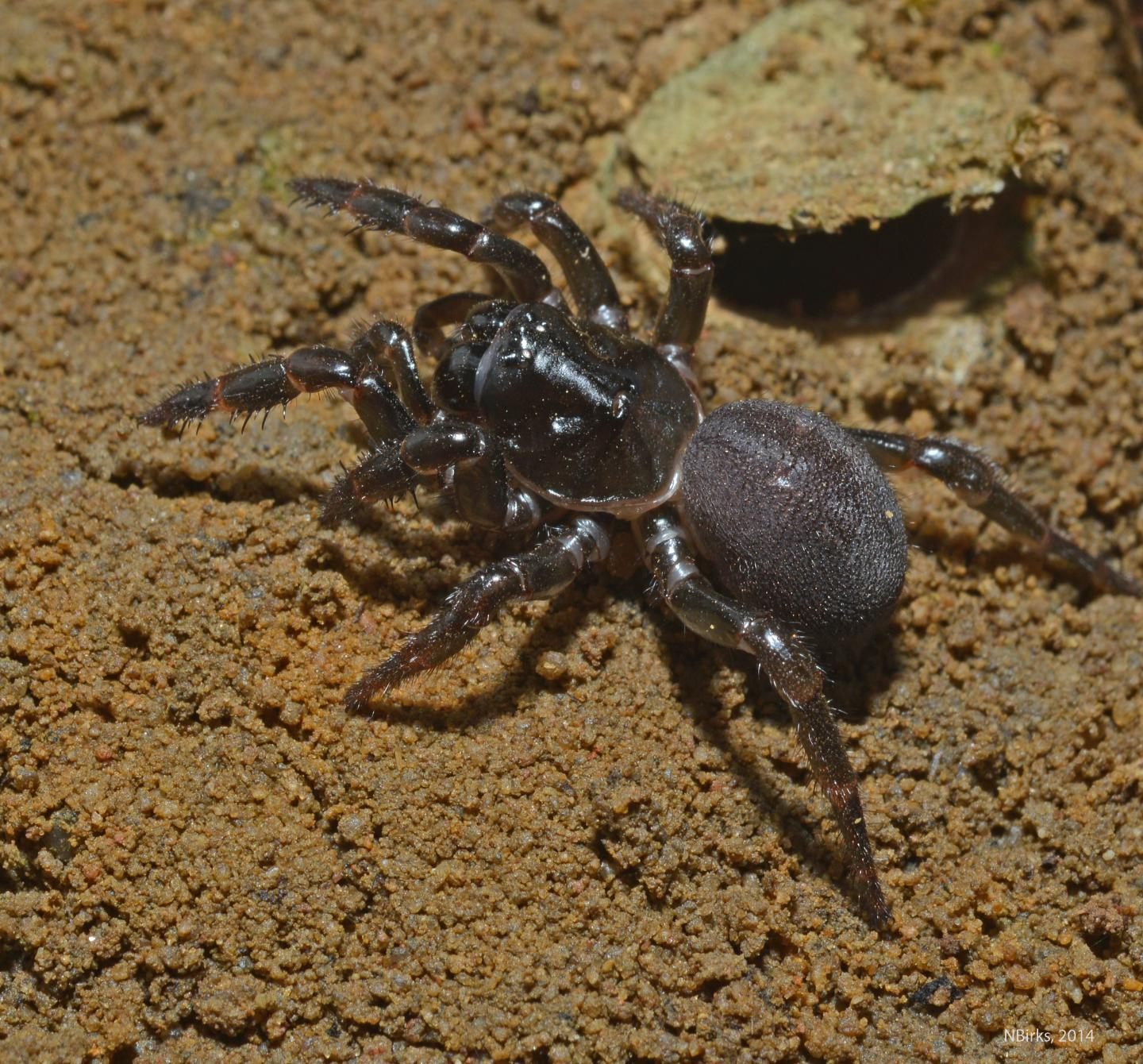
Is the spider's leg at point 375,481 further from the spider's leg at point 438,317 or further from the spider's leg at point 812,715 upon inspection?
the spider's leg at point 812,715

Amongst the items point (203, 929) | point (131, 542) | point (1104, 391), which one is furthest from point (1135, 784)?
point (131, 542)

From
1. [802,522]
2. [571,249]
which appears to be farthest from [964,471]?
[571,249]

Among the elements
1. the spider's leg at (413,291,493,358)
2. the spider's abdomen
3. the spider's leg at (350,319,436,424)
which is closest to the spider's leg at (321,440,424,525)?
the spider's leg at (350,319,436,424)

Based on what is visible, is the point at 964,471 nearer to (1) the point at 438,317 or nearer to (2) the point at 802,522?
(2) the point at 802,522

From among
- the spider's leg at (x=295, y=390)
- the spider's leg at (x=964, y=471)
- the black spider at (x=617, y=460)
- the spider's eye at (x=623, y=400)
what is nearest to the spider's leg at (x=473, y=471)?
the black spider at (x=617, y=460)

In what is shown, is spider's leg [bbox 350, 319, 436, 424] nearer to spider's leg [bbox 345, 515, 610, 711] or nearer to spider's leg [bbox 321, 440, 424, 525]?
spider's leg [bbox 321, 440, 424, 525]

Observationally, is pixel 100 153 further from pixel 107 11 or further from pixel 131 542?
pixel 131 542

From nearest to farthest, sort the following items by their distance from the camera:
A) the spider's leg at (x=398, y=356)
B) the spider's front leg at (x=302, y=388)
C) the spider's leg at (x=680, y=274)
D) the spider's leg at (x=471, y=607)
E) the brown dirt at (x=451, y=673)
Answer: the brown dirt at (x=451, y=673) < the spider's leg at (x=471, y=607) < the spider's front leg at (x=302, y=388) < the spider's leg at (x=398, y=356) < the spider's leg at (x=680, y=274)
